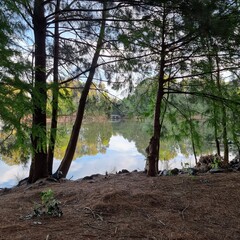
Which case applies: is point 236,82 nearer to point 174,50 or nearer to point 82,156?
point 174,50

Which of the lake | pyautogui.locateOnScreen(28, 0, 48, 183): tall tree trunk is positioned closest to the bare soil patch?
pyautogui.locateOnScreen(28, 0, 48, 183): tall tree trunk

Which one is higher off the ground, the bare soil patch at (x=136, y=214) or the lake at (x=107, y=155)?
the lake at (x=107, y=155)

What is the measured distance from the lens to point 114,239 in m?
1.95

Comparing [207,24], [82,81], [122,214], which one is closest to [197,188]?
[122,214]

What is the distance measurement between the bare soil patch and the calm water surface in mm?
3829

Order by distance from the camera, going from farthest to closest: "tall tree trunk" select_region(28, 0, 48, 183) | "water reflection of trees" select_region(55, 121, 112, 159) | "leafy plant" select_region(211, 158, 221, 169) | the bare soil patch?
1. "water reflection of trees" select_region(55, 121, 112, 159)
2. "leafy plant" select_region(211, 158, 221, 169)
3. "tall tree trunk" select_region(28, 0, 48, 183)
4. the bare soil patch

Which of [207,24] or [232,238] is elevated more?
[207,24]

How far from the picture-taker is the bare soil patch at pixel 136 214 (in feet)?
6.75

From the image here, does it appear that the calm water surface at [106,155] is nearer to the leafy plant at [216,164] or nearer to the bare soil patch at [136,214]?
the leafy plant at [216,164]

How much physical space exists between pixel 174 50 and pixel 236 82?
1.88 meters

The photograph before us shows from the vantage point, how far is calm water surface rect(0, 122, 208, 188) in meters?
8.83

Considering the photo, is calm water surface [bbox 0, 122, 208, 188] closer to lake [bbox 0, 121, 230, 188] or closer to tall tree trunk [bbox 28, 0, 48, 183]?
lake [bbox 0, 121, 230, 188]

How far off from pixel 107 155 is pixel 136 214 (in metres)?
10.8

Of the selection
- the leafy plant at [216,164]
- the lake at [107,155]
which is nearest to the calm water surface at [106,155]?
the lake at [107,155]
